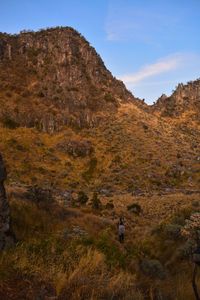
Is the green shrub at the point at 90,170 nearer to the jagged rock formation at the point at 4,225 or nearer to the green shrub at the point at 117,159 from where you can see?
the green shrub at the point at 117,159

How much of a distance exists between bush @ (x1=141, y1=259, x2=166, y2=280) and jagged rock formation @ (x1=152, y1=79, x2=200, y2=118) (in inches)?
2400

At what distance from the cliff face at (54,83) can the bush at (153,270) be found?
114ft

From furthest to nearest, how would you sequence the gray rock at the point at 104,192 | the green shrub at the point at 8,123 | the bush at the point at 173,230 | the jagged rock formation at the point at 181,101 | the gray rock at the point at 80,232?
the jagged rock formation at the point at 181,101
the green shrub at the point at 8,123
the gray rock at the point at 104,192
the bush at the point at 173,230
the gray rock at the point at 80,232

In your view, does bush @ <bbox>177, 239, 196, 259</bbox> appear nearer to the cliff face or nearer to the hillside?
the hillside

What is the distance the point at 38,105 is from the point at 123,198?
29.3m

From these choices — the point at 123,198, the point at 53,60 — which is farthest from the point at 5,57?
the point at 123,198

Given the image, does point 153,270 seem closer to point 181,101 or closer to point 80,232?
point 80,232

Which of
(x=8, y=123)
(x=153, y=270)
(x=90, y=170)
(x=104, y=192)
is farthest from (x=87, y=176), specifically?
(x=153, y=270)

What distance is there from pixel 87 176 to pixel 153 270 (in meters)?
24.4

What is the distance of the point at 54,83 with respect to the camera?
153 feet

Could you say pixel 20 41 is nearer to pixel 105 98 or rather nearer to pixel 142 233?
pixel 105 98

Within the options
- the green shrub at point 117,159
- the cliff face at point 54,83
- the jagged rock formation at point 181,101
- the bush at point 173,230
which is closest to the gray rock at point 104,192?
the green shrub at point 117,159

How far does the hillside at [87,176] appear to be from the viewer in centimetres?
413

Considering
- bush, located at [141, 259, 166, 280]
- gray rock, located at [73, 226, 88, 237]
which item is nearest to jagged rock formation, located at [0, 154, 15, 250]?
gray rock, located at [73, 226, 88, 237]
